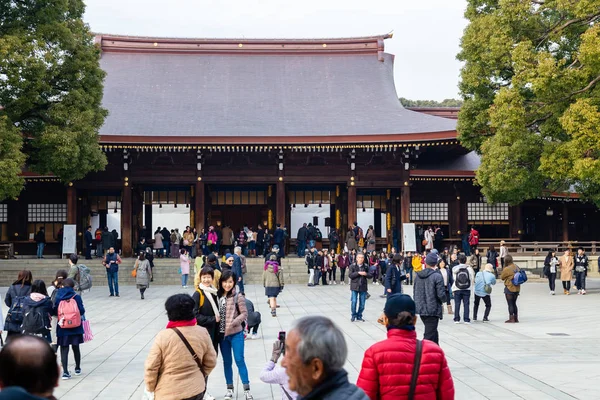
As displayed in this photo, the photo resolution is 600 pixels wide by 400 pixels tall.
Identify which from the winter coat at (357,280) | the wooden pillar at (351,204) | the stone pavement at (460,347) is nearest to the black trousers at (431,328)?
the stone pavement at (460,347)

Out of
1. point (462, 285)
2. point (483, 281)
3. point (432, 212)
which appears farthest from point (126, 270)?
point (483, 281)

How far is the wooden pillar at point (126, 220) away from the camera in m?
28.0

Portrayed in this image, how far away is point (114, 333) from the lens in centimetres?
1342

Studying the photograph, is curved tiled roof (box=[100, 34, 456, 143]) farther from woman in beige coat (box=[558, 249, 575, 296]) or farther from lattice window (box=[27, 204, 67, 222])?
woman in beige coat (box=[558, 249, 575, 296])

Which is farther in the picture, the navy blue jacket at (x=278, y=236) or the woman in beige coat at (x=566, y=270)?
the navy blue jacket at (x=278, y=236)

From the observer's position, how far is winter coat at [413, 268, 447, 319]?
9.87m

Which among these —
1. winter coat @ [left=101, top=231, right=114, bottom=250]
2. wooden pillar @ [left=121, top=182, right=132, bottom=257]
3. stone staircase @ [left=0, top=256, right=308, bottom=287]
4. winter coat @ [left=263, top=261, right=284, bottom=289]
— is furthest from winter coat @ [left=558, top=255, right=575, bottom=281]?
wooden pillar @ [left=121, top=182, right=132, bottom=257]

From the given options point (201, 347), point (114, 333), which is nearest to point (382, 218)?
point (114, 333)

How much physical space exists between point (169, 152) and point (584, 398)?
22388 millimetres

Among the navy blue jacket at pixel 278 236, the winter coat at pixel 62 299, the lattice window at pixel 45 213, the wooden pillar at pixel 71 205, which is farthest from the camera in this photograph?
the lattice window at pixel 45 213

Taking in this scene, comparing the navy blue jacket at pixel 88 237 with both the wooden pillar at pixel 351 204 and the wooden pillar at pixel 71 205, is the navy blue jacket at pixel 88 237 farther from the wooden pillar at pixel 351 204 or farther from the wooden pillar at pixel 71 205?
the wooden pillar at pixel 351 204

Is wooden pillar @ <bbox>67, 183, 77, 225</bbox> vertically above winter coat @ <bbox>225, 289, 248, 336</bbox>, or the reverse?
wooden pillar @ <bbox>67, 183, 77, 225</bbox>

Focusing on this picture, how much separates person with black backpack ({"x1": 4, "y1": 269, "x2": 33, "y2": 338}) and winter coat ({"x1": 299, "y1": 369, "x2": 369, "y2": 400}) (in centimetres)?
695

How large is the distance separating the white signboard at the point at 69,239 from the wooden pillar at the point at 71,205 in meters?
1.23
